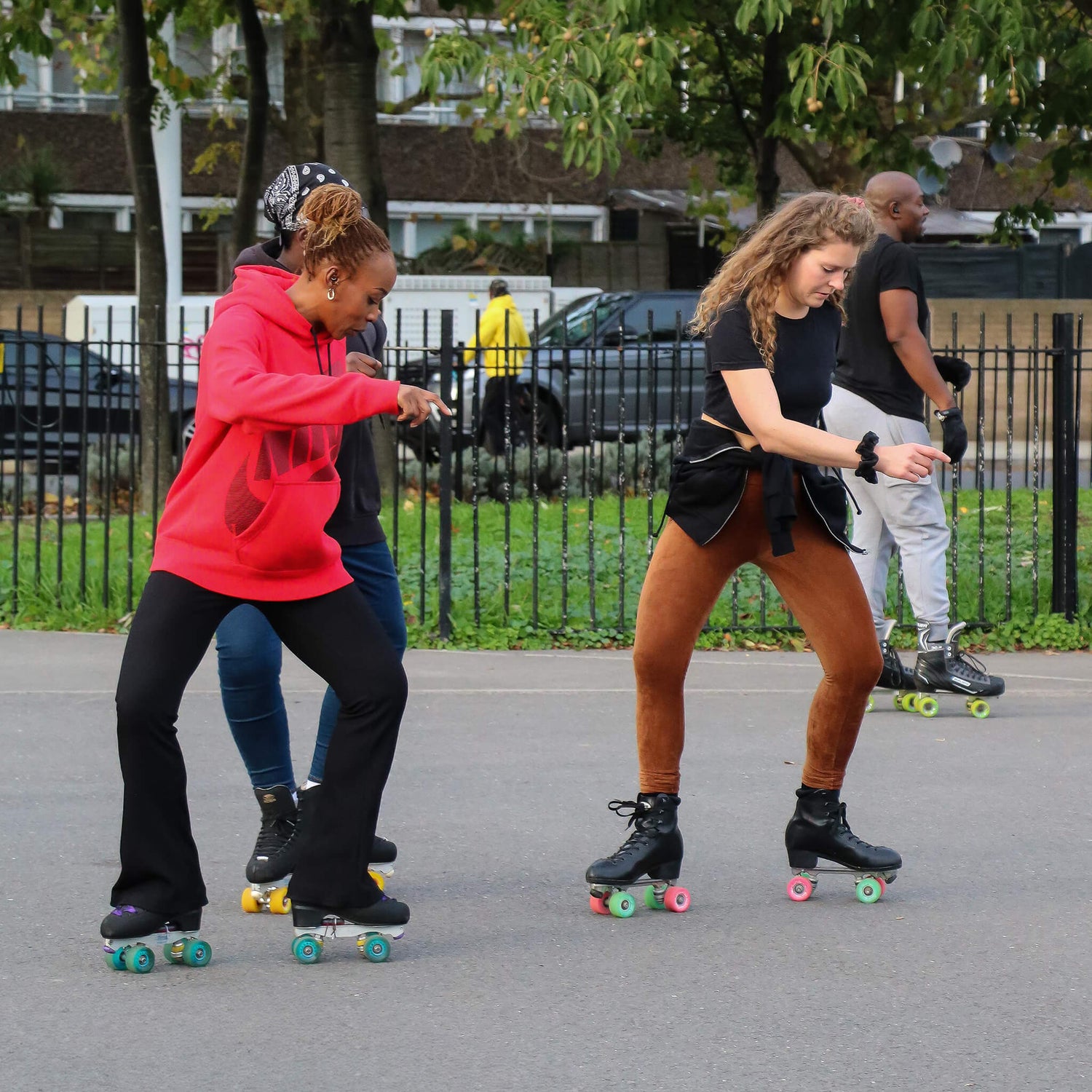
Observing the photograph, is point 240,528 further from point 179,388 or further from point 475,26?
point 475,26

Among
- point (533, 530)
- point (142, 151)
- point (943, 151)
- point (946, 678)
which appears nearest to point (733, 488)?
point (946, 678)

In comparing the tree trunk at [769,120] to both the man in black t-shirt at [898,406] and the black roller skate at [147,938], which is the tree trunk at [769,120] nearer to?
the man in black t-shirt at [898,406]


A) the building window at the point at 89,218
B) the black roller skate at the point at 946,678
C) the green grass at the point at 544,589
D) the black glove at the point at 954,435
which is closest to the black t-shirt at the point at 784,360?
the black glove at the point at 954,435

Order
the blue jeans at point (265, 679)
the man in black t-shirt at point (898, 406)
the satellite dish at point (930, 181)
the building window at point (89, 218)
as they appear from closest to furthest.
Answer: the blue jeans at point (265, 679), the man in black t-shirt at point (898, 406), the satellite dish at point (930, 181), the building window at point (89, 218)

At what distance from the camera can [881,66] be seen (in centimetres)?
1259

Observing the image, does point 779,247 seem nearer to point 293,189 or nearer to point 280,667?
point 293,189

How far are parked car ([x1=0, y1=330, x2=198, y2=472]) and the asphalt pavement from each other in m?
2.24

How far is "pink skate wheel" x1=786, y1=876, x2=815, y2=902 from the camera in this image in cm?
486

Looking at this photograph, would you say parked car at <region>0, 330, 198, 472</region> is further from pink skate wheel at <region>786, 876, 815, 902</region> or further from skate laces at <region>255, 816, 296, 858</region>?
pink skate wheel at <region>786, 876, 815, 902</region>

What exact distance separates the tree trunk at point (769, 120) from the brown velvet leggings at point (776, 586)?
1039cm

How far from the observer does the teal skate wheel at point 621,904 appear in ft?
15.4

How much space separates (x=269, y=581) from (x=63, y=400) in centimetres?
613

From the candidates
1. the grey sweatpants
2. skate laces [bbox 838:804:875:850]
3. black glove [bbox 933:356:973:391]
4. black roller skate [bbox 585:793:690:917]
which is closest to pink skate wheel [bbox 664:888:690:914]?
black roller skate [bbox 585:793:690:917]

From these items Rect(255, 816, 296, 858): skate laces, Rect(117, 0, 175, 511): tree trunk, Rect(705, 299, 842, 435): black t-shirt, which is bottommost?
Rect(255, 816, 296, 858): skate laces
